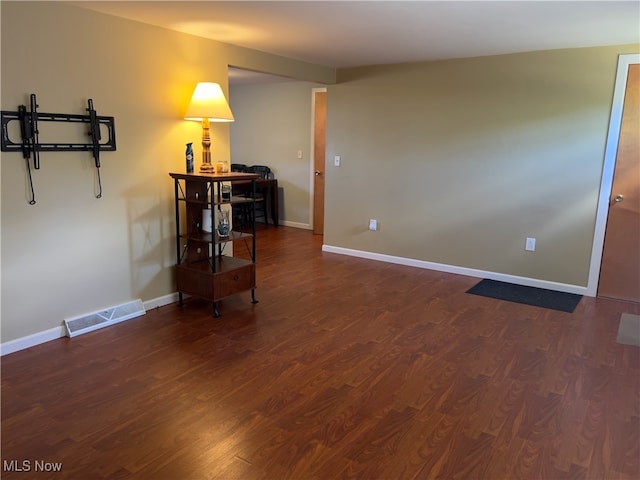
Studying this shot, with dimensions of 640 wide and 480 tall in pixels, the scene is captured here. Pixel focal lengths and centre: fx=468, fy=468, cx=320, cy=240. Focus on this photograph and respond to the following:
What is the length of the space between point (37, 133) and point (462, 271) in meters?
3.87

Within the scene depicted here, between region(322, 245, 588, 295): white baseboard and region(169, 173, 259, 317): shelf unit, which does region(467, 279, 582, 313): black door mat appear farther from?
region(169, 173, 259, 317): shelf unit

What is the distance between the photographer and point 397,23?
315 cm

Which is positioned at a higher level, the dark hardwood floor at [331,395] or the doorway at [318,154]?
the doorway at [318,154]

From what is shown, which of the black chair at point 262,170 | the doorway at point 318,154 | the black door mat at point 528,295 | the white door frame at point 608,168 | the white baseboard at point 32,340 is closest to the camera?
the white baseboard at point 32,340

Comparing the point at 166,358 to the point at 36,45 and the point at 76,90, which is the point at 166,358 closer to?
the point at 76,90

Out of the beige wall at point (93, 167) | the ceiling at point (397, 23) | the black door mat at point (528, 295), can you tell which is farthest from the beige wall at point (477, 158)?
the beige wall at point (93, 167)

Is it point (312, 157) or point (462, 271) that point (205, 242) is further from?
point (312, 157)

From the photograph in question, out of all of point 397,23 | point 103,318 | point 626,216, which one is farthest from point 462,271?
point 103,318

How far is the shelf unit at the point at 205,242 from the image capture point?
11.5 ft

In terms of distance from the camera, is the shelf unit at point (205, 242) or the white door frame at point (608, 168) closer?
the shelf unit at point (205, 242)

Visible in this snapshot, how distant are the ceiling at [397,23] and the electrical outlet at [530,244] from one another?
168 centimetres

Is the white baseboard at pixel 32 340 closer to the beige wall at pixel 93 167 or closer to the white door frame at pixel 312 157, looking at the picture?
the beige wall at pixel 93 167

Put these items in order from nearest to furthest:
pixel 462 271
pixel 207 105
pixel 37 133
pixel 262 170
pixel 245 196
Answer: pixel 37 133
pixel 207 105
pixel 462 271
pixel 245 196
pixel 262 170

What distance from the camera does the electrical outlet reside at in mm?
4375
